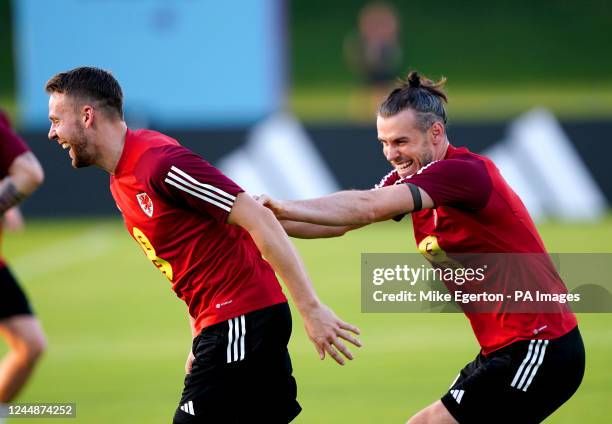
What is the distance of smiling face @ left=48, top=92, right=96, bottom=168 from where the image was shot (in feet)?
18.0

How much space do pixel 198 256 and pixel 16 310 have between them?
2.85 m

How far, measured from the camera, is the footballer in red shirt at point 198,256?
530cm

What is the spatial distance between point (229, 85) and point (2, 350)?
14.3 metres

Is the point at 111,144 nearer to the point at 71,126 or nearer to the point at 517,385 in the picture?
the point at 71,126

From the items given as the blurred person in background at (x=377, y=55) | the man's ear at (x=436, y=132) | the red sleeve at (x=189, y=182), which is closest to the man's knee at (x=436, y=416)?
the man's ear at (x=436, y=132)

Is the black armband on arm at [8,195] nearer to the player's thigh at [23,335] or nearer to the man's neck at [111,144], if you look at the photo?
the player's thigh at [23,335]

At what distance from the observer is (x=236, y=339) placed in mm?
5379

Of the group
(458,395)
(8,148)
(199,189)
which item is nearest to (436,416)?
(458,395)

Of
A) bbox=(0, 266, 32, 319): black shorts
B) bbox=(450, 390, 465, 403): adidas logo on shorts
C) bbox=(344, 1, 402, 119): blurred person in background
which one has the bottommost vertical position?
bbox=(0, 266, 32, 319): black shorts

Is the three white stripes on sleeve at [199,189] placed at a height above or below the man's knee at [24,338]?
above

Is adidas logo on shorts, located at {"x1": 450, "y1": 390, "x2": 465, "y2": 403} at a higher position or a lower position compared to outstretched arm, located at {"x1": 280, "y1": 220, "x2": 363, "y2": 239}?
lower

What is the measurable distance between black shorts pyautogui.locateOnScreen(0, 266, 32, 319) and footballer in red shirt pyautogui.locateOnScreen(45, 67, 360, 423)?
2471mm

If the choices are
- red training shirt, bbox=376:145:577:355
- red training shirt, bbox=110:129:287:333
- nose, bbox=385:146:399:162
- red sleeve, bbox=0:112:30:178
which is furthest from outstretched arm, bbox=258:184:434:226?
red sleeve, bbox=0:112:30:178

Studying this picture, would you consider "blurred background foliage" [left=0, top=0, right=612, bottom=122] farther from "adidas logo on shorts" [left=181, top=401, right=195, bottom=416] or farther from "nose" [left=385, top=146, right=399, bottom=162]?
"adidas logo on shorts" [left=181, top=401, right=195, bottom=416]
